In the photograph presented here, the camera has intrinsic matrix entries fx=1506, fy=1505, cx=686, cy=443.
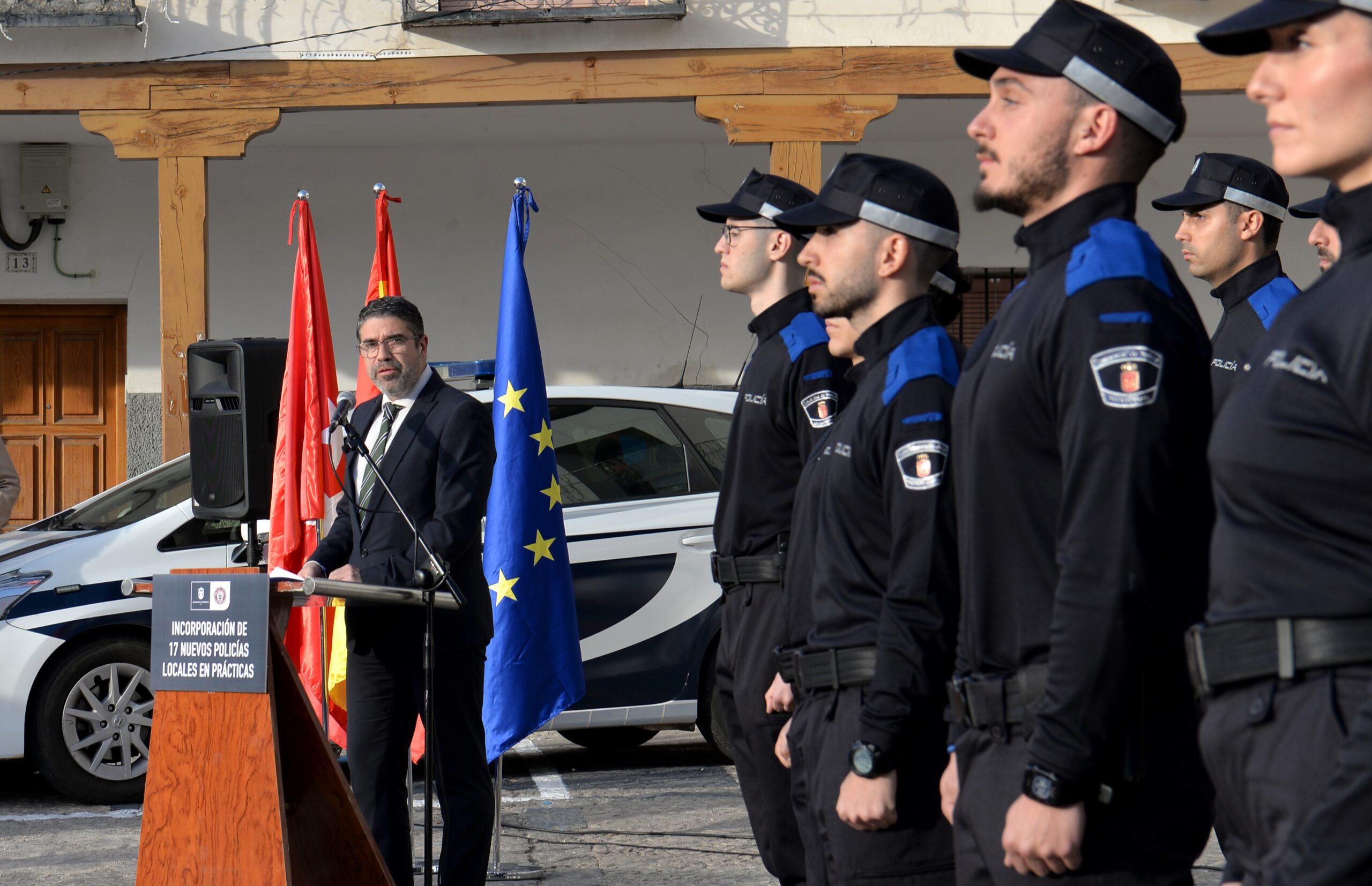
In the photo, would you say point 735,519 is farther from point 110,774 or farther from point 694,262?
point 694,262

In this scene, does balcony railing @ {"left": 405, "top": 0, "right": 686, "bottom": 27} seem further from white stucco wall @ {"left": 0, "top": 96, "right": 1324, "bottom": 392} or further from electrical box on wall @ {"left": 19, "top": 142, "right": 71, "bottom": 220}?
electrical box on wall @ {"left": 19, "top": 142, "right": 71, "bottom": 220}

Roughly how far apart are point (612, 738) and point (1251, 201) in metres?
4.60

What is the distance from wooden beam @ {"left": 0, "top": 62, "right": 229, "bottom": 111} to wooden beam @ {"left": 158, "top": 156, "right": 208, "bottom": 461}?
56 cm

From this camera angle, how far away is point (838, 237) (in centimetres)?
311

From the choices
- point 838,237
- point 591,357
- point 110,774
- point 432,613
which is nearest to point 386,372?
point 432,613

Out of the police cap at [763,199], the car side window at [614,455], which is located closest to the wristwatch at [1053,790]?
the police cap at [763,199]

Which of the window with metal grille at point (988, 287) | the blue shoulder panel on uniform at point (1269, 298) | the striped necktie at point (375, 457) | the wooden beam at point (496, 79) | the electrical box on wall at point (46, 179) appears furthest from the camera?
the window with metal grille at point (988, 287)

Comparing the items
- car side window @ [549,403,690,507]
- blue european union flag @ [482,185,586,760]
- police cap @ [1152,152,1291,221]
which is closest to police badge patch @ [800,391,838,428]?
police cap @ [1152,152,1291,221]

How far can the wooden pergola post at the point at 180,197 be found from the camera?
10.4 m

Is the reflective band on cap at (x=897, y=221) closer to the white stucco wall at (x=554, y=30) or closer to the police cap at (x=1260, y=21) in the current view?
the police cap at (x=1260, y=21)

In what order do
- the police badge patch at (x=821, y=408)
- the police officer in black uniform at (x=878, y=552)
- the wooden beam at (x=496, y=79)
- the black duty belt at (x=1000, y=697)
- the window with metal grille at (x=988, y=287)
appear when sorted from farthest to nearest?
the window with metal grille at (x=988, y=287)
the wooden beam at (x=496, y=79)
the police badge patch at (x=821, y=408)
the police officer in black uniform at (x=878, y=552)
the black duty belt at (x=1000, y=697)

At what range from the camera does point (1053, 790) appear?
2090 millimetres

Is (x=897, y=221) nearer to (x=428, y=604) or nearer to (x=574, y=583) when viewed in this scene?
(x=428, y=604)

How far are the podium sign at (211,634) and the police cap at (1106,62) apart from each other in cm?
247
